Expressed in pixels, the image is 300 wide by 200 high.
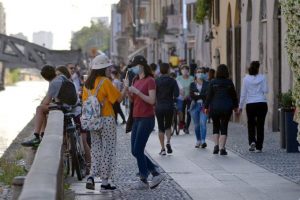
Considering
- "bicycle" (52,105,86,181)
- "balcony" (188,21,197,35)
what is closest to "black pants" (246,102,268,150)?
"bicycle" (52,105,86,181)

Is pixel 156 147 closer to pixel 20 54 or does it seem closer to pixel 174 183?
pixel 174 183

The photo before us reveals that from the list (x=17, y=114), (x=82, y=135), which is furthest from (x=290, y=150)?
(x=17, y=114)

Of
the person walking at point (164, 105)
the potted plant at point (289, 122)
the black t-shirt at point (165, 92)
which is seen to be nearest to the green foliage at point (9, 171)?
the person walking at point (164, 105)

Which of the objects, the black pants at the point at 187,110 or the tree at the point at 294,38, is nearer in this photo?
the tree at the point at 294,38

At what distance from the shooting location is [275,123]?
2781 cm

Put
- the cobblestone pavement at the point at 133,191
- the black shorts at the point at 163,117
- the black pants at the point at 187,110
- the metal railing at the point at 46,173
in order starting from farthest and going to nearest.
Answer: the black pants at the point at 187,110 → the black shorts at the point at 163,117 → the cobblestone pavement at the point at 133,191 → the metal railing at the point at 46,173

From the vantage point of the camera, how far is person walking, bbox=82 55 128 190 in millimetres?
14062

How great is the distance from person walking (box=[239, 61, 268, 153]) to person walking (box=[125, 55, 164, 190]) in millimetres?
5858

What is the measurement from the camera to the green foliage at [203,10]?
4222 centimetres

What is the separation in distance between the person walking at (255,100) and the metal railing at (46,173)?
318 inches

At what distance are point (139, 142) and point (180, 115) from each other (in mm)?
12344

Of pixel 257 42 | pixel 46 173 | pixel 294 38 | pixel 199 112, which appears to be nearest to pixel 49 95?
pixel 294 38

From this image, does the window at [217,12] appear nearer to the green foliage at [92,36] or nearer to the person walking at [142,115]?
the person walking at [142,115]

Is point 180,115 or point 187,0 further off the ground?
point 187,0
